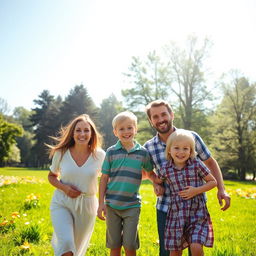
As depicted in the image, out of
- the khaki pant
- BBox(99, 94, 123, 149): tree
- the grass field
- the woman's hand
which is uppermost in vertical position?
BBox(99, 94, 123, 149): tree

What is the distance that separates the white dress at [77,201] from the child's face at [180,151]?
3.85 feet

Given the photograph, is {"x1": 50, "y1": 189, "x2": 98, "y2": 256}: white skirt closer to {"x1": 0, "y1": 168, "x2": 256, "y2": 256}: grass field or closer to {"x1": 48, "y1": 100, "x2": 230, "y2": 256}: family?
{"x1": 48, "y1": 100, "x2": 230, "y2": 256}: family

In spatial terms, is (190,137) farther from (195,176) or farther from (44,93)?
(44,93)

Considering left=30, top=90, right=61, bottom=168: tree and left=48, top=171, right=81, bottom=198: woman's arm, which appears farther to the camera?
left=30, top=90, right=61, bottom=168: tree

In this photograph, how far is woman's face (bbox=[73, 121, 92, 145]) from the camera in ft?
12.0

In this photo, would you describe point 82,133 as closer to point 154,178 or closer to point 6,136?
point 154,178

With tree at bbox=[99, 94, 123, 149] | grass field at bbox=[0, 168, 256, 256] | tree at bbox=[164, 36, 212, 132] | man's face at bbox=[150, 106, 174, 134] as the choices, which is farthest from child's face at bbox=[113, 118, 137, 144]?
tree at bbox=[99, 94, 123, 149]

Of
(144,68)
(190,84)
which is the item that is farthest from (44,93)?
(190,84)

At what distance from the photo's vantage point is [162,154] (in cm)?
329

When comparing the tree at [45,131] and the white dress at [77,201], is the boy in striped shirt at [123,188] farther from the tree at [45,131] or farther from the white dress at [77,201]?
the tree at [45,131]

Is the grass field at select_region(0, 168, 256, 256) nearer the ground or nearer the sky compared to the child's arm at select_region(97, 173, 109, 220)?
nearer the ground

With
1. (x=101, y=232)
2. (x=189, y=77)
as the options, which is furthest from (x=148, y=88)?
(x=101, y=232)

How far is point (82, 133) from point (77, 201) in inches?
35.5

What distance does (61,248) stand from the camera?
9.80 feet
